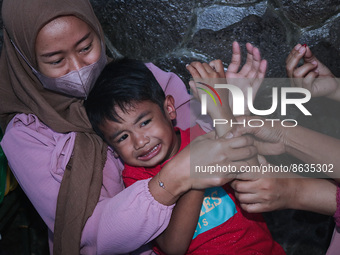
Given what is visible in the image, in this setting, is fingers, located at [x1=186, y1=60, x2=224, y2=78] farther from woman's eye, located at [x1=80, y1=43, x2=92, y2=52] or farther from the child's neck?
woman's eye, located at [x1=80, y1=43, x2=92, y2=52]

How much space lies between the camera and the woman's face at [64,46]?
70.5 inches

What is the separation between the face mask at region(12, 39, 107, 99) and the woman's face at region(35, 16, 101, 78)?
0.02 m

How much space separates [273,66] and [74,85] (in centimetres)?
137

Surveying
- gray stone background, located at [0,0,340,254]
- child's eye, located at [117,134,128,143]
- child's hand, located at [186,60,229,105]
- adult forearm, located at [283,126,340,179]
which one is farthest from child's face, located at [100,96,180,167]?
gray stone background, located at [0,0,340,254]

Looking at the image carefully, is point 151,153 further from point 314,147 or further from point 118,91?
point 314,147

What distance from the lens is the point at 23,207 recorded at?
2.90 meters

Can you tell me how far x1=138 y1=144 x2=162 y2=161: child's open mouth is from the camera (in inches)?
71.9

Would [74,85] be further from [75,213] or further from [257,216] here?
[257,216]

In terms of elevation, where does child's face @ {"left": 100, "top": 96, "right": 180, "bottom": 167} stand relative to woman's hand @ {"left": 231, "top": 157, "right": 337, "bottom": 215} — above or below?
above

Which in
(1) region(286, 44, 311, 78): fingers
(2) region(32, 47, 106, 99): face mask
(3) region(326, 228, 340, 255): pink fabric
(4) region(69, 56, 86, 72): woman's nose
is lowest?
(3) region(326, 228, 340, 255): pink fabric

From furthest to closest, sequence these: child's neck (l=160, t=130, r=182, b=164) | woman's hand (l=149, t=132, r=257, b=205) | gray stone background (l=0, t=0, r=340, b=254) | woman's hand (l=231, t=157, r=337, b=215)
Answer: gray stone background (l=0, t=0, r=340, b=254) → child's neck (l=160, t=130, r=182, b=164) → woman's hand (l=231, t=157, r=337, b=215) → woman's hand (l=149, t=132, r=257, b=205)

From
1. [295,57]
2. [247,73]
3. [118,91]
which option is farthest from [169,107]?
[295,57]

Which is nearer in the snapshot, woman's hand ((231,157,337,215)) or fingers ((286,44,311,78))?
Result: woman's hand ((231,157,337,215))

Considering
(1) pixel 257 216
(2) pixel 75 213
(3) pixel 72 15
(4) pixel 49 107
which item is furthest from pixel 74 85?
(1) pixel 257 216
